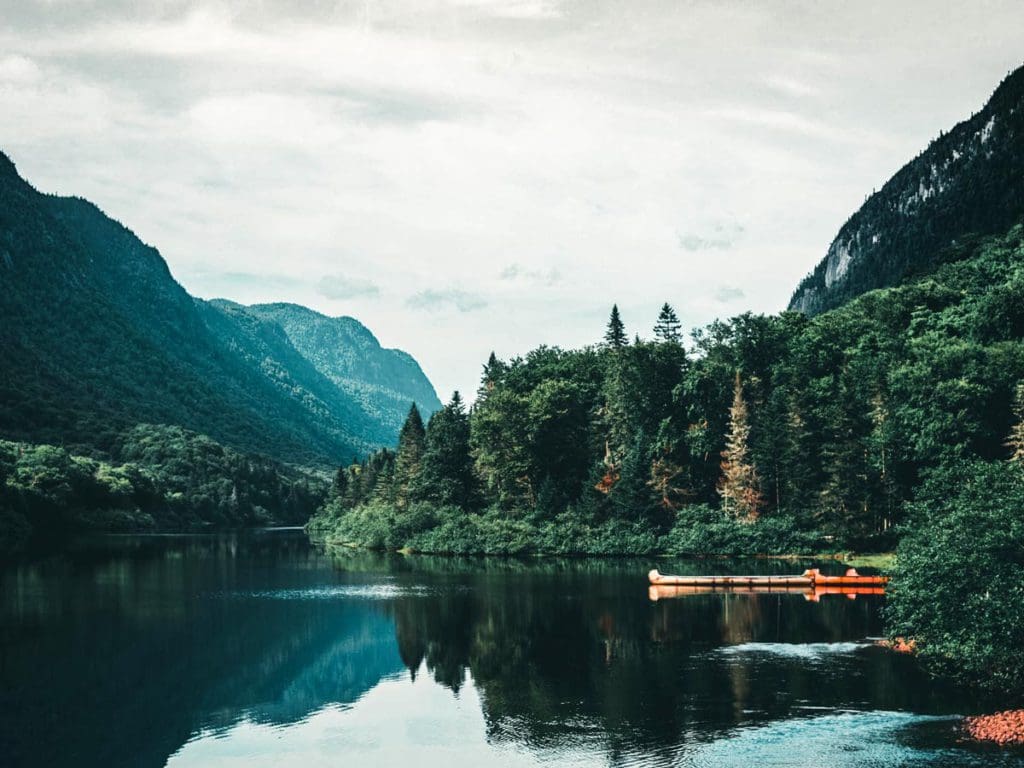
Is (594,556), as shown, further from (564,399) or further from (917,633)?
(917,633)

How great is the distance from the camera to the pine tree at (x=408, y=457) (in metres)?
148

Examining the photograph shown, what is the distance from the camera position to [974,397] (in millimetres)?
93062

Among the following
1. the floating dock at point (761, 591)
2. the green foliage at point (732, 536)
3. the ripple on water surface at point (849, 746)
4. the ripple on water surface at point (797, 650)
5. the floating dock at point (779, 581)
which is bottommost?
the ripple on water surface at point (849, 746)

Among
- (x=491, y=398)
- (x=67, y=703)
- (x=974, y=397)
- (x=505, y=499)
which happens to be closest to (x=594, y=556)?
(x=505, y=499)

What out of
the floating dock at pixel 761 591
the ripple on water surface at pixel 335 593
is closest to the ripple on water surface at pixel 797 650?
the floating dock at pixel 761 591

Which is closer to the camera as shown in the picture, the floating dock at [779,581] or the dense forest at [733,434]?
the floating dock at [779,581]

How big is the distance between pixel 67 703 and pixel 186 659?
1106cm

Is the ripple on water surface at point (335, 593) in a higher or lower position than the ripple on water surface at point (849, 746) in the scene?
higher

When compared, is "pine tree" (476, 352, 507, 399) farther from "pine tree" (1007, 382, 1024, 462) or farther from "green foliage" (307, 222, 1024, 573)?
"pine tree" (1007, 382, 1024, 462)

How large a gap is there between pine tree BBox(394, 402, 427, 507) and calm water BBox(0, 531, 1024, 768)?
206 feet

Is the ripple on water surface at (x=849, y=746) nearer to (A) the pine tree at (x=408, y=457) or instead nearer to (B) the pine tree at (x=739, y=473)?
(B) the pine tree at (x=739, y=473)

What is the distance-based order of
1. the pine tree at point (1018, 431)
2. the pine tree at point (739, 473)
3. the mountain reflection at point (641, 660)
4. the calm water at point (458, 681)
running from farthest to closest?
the pine tree at point (739, 473), the pine tree at point (1018, 431), the mountain reflection at point (641, 660), the calm water at point (458, 681)

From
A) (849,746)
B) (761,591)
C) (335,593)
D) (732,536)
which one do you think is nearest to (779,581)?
(761,591)

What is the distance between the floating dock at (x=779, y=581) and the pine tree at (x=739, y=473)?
27667 mm
